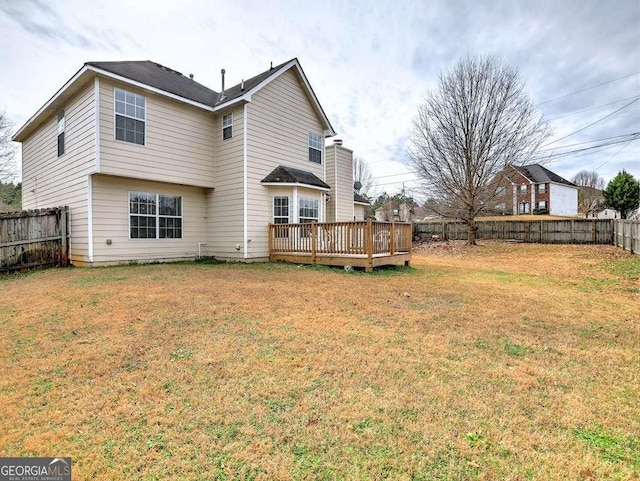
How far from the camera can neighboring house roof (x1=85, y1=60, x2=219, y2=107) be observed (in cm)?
952

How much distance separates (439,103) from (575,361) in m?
19.3

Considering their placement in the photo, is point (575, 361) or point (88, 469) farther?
point (575, 361)

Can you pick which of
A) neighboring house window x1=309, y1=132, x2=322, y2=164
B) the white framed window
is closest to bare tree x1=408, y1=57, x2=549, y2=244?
neighboring house window x1=309, y1=132, x2=322, y2=164

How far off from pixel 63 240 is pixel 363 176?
35643mm

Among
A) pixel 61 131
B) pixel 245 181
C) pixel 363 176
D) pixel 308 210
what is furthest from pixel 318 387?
pixel 363 176

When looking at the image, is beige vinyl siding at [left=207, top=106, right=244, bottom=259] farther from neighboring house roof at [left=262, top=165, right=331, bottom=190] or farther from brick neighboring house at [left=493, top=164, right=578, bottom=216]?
brick neighboring house at [left=493, top=164, right=578, bottom=216]

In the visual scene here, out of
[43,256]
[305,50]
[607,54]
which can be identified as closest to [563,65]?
[607,54]

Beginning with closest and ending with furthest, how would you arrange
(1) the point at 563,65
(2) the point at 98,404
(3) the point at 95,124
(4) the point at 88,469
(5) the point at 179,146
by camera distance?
(4) the point at 88,469
(2) the point at 98,404
(3) the point at 95,124
(5) the point at 179,146
(1) the point at 563,65

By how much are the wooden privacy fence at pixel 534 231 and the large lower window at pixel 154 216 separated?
17.7 meters

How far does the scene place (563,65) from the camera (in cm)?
1583

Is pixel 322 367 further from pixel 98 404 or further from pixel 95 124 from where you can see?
pixel 95 124

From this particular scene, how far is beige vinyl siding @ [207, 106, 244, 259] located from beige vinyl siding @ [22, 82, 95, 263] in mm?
3808

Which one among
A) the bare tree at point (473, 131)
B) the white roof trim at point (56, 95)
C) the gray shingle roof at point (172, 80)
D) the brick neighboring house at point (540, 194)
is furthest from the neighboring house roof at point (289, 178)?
the brick neighboring house at point (540, 194)

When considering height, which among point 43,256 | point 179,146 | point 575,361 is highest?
point 179,146
